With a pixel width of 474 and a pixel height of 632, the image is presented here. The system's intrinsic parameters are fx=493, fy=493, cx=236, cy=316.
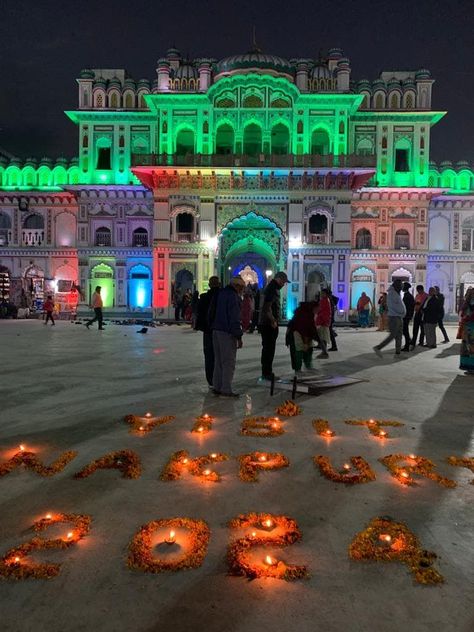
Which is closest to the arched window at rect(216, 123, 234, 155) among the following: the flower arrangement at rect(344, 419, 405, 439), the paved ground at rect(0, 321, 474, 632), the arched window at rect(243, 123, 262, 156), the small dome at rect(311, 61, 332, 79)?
the arched window at rect(243, 123, 262, 156)

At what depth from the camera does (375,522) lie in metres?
2.97

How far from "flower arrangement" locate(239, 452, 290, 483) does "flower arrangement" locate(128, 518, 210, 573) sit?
0.82 m

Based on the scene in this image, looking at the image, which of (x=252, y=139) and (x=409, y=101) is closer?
(x=252, y=139)

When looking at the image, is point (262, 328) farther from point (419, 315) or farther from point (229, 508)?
point (419, 315)

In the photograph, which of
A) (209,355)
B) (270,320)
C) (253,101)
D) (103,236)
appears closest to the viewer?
(209,355)

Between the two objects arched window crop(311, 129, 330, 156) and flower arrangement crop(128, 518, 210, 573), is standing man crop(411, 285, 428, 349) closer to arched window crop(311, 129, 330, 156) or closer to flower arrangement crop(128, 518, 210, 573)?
flower arrangement crop(128, 518, 210, 573)

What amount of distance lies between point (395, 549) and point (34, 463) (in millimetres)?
2734

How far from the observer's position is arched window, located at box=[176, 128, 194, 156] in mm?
27141

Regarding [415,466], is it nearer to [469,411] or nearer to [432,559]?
[432,559]

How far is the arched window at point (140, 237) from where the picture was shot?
2909 cm

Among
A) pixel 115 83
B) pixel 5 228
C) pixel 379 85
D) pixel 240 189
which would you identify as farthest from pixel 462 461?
pixel 5 228

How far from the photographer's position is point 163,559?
2.55m

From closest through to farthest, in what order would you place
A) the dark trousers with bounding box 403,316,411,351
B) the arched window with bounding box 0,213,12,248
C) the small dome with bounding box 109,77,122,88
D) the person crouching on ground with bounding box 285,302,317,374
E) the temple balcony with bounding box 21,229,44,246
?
the person crouching on ground with bounding box 285,302,317,374
the dark trousers with bounding box 403,316,411,351
the small dome with bounding box 109,77,122,88
the temple balcony with bounding box 21,229,44,246
the arched window with bounding box 0,213,12,248

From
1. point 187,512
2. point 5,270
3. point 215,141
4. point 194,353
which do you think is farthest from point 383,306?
point 5,270
